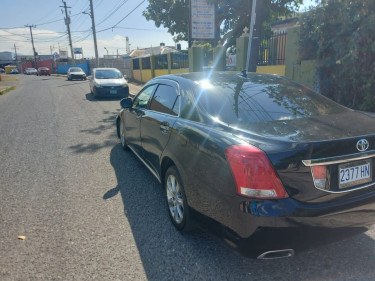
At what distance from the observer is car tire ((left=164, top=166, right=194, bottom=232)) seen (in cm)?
271

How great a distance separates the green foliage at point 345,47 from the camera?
6648 millimetres

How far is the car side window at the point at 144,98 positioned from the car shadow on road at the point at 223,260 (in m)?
1.75

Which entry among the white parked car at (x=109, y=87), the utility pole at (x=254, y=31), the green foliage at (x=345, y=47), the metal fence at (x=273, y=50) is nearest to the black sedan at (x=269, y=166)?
the green foliage at (x=345, y=47)

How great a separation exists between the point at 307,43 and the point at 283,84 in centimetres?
583

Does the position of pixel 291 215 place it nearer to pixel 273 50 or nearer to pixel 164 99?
pixel 164 99

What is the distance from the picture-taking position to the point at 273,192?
1976 millimetres

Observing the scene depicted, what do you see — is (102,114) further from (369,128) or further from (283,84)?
(369,128)

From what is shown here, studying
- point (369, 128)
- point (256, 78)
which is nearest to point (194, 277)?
point (369, 128)

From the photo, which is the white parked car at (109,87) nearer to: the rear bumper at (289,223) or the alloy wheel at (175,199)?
the alloy wheel at (175,199)

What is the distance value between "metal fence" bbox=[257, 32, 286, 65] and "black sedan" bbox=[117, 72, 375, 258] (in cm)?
728

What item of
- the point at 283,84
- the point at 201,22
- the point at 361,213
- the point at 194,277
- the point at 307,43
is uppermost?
the point at 201,22

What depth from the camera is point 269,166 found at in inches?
77.6

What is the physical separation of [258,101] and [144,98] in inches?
80.6

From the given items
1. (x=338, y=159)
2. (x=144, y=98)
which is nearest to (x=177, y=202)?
(x=338, y=159)
